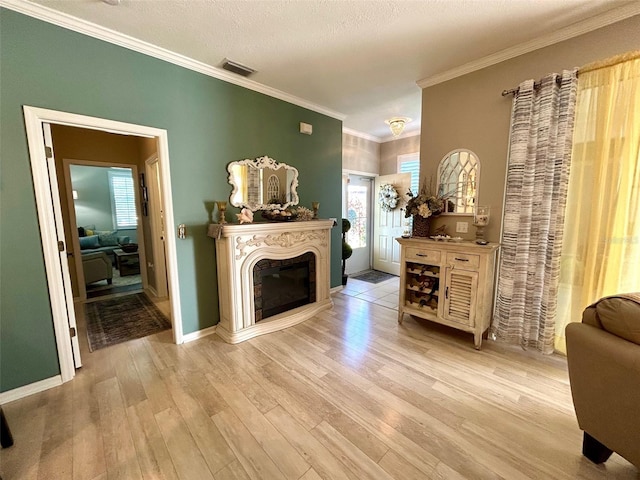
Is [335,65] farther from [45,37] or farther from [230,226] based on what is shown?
[45,37]

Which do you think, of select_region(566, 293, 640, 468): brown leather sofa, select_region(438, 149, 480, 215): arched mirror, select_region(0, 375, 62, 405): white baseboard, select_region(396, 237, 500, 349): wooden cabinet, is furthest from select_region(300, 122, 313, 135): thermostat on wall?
select_region(0, 375, 62, 405): white baseboard

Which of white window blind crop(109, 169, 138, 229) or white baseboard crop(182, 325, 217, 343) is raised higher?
white window blind crop(109, 169, 138, 229)

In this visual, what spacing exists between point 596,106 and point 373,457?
2921 mm

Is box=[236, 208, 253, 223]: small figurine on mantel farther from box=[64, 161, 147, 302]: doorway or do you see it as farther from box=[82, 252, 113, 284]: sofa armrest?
box=[82, 252, 113, 284]: sofa armrest

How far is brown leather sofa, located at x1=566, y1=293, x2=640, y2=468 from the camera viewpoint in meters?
1.10

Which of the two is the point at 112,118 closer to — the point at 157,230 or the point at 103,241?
the point at 157,230

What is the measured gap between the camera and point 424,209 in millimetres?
2764

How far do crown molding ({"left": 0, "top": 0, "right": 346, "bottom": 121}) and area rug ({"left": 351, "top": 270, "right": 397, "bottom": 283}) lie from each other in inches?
128

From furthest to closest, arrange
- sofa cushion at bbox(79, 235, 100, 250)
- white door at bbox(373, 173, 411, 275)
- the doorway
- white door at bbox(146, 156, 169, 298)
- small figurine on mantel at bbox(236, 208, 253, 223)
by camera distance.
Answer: sofa cushion at bbox(79, 235, 100, 250) → white door at bbox(373, 173, 411, 275) → the doorway → white door at bbox(146, 156, 169, 298) → small figurine on mantel at bbox(236, 208, 253, 223)

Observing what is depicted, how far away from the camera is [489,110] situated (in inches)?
99.4

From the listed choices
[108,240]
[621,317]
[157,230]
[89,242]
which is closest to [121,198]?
[108,240]

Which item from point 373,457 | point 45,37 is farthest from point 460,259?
point 45,37

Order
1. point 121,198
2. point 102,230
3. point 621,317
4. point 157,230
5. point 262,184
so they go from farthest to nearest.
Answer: point 121,198 < point 102,230 < point 157,230 < point 262,184 < point 621,317

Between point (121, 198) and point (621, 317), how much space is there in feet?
28.8
